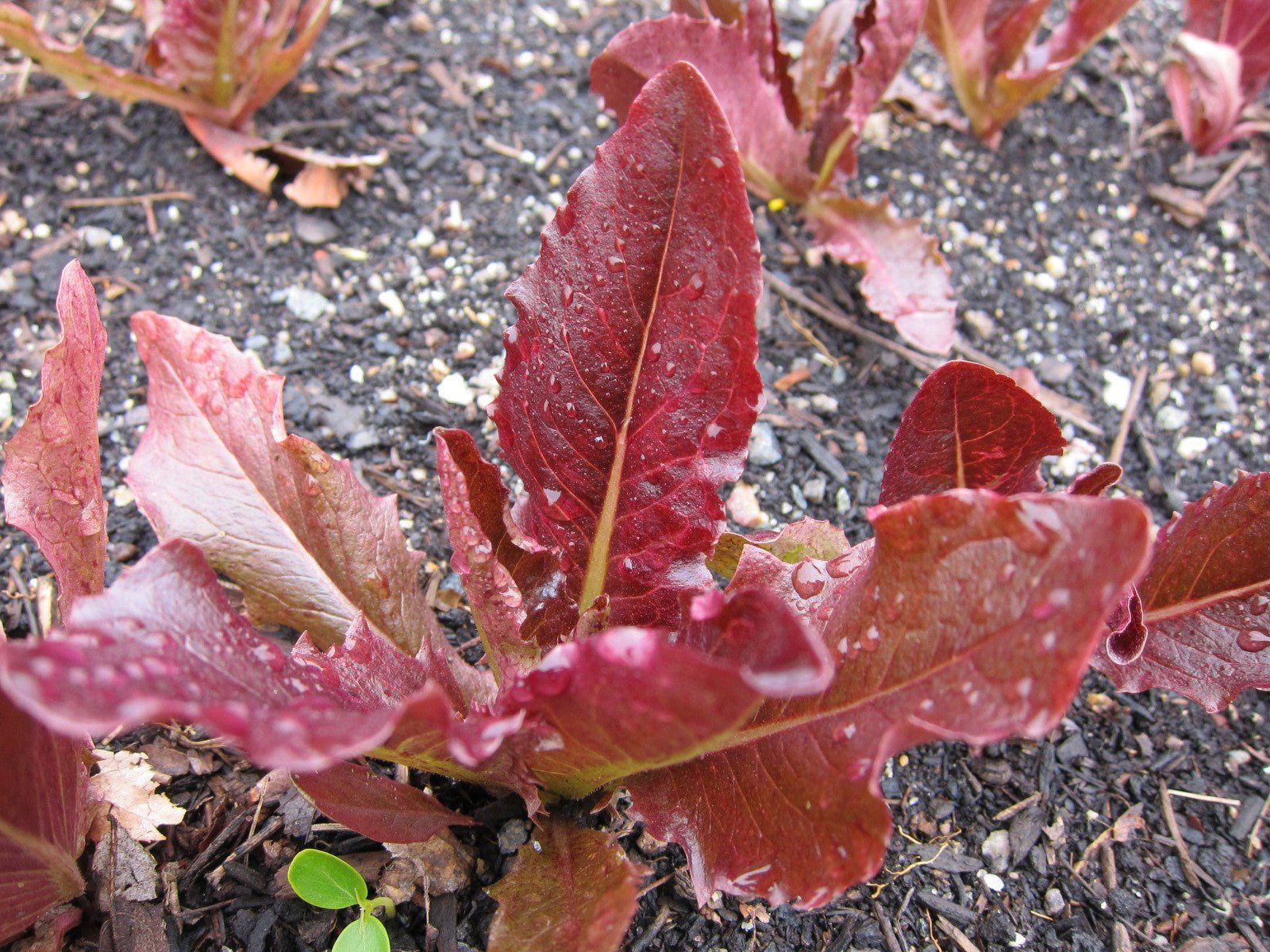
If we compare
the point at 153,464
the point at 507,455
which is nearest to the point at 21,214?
the point at 153,464

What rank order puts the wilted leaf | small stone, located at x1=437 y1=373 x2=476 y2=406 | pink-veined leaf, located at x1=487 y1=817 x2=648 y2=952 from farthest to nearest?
small stone, located at x1=437 y1=373 x2=476 y2=406, the wilted leaf, pink-veined leaf, located at x1=487 y1=817 x2=648 y2=952

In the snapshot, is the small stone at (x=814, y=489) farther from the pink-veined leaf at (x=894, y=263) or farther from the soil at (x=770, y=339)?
the pink-veined leaf at (x=894, y=263)

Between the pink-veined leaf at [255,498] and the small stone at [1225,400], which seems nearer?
the pink-veined leaf at [255,498]

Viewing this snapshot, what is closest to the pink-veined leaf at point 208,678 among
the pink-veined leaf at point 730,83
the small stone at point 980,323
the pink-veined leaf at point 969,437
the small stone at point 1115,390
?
the pink-veined leaf at point 969,437

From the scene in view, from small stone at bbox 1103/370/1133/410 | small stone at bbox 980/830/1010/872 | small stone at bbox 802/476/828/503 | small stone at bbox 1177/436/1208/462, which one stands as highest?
small stone at bbox 1103/370/1133/410

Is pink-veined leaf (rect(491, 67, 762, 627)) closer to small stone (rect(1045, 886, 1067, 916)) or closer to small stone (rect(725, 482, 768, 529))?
small stone (rect(725, 482, 768, 529))

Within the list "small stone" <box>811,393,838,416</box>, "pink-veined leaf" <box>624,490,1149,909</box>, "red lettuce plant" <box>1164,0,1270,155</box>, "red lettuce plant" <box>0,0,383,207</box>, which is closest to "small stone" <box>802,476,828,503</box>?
"small stone" <box>811,393,838,416</box>
